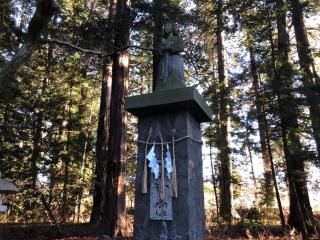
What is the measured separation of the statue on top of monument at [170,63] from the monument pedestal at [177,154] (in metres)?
0.40

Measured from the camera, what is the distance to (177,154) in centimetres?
433

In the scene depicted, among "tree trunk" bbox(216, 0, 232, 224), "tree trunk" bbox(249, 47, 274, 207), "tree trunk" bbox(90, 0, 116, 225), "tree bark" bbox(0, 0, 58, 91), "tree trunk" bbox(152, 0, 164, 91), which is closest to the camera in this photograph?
"tree bark" bbox(0, 0, 58, 91)

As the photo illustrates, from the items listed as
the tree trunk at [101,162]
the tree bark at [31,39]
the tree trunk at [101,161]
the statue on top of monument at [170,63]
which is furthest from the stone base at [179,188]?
the tree trunk at [101,162]

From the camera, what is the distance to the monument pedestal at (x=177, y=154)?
4.08 metres

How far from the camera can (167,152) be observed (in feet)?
14.3

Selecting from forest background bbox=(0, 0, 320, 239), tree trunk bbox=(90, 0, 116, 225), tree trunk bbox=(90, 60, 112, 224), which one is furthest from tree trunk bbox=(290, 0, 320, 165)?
tree trunk bbox=(90, 60, 112, 224)

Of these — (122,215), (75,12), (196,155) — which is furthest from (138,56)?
(196,155)

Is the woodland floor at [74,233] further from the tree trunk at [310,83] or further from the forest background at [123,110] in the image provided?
the tree trunk at [310,83]

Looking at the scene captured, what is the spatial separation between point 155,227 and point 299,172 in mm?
5212

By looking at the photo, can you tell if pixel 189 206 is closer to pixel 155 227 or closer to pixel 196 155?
pixel 155 227

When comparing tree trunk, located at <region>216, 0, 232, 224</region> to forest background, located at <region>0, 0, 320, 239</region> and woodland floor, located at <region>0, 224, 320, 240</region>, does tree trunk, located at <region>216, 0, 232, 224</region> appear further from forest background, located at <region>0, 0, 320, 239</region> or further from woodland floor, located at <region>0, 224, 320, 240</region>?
woodland floor, located at <region>0, 224, 320, 240</region>

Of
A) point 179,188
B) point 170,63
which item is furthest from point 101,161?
point 179,188

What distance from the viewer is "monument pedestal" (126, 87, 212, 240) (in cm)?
408

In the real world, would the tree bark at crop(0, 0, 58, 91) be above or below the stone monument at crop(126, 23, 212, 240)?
above
